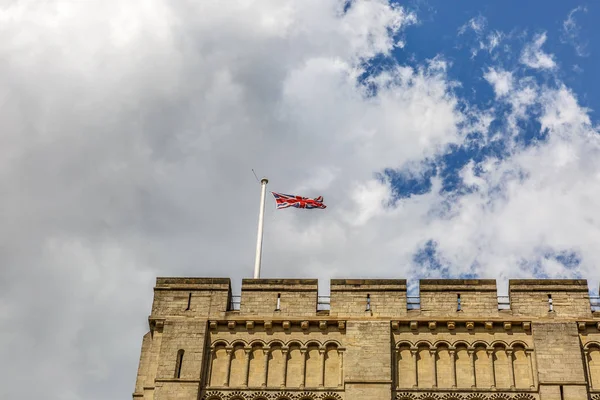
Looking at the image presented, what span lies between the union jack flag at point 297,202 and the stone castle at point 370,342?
5662mm

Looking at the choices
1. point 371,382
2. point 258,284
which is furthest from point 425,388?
point 258,284

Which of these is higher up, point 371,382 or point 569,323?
point 569,323

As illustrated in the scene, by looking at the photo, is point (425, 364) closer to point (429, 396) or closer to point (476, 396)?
Answer: point (429, 396)

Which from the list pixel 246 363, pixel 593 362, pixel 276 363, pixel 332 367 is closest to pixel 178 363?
pixel 246 363

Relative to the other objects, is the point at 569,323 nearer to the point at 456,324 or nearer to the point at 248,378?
the point at 456,324

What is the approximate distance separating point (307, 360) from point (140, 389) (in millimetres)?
6612

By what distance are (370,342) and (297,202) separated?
367 inches

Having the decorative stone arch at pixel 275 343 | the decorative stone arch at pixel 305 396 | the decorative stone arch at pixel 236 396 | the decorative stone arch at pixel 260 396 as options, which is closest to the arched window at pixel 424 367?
the decorative stone arch at pixel 305 396

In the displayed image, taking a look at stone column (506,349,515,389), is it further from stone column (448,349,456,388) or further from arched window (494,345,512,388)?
stone column (448,349,456,388)

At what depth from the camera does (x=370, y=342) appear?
1631 inches

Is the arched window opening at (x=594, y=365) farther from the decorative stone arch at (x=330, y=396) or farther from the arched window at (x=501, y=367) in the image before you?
the decorative stone arch at (x=330, y=396)

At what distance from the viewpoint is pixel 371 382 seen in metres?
40.3

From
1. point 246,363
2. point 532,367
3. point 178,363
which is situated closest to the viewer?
point 532,367

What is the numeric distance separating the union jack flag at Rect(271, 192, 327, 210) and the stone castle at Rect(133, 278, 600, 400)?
566 cm
